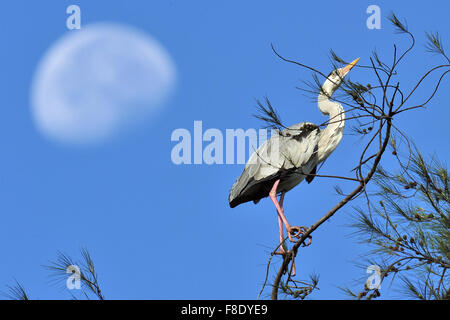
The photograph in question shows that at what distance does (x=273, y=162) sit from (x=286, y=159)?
17 centimetres

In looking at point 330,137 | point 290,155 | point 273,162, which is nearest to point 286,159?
point 290,155

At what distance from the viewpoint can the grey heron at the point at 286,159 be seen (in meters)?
5.84

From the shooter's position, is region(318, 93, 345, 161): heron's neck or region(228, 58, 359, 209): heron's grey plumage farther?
region(318, 93, 345, 161): heron's neck

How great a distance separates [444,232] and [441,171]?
40 cm

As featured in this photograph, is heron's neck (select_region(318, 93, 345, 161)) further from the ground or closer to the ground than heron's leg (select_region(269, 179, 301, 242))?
further from the ground

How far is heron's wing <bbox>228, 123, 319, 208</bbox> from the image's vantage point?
5836 millimetres

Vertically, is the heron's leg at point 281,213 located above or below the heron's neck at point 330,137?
below

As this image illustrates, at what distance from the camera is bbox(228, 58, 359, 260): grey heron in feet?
19.2

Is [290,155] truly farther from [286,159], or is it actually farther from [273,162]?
[273,162]

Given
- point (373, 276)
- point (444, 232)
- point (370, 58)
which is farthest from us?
point (444, 232)

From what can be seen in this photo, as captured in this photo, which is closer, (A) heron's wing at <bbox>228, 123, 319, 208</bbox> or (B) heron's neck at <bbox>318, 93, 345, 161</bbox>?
(A) heron's wing at <bbox>228, 123, 319, 208</bbox>
